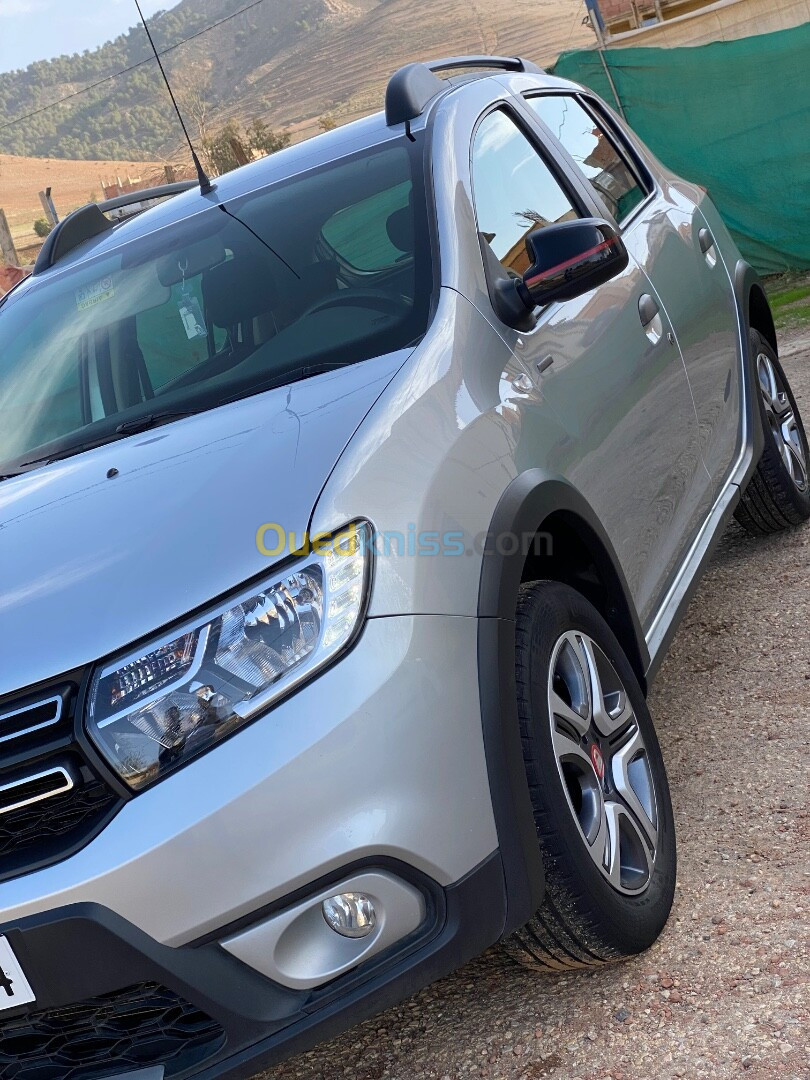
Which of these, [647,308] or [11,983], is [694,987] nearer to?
[11,983]

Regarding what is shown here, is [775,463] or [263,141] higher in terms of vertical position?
[263,141]

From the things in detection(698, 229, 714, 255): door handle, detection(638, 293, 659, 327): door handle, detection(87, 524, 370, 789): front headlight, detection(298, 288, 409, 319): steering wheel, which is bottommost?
detection(698, 229, 714, 255): door handle

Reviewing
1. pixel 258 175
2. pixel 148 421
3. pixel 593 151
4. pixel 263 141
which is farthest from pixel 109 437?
pixel 263 141

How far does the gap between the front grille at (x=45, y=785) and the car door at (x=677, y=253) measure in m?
2.27

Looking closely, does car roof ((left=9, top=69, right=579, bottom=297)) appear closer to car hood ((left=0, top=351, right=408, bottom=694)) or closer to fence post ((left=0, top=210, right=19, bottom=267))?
car hood ((left=0, top=351, right=408, bottom=694))

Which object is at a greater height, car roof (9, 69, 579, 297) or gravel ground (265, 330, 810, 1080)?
car roof (9, 69, 579, 297)

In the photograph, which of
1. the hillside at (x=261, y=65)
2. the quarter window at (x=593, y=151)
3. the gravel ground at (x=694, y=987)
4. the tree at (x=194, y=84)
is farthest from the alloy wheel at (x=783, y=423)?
the tree at (x=194, y=84)

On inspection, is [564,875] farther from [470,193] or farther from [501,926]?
[470,193]

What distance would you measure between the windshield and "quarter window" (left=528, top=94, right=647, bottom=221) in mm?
829

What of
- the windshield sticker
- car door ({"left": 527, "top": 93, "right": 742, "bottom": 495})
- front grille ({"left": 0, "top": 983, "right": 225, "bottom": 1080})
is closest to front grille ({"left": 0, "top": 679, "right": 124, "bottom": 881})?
front grille ({"left": 0, "top": 983, "right": 225, "bottom": 1080})

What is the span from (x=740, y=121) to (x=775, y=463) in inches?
261

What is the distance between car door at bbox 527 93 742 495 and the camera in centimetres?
362

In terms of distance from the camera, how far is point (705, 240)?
13.7 ft

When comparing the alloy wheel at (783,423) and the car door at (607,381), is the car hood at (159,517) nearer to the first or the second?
the car door at (607,381)
